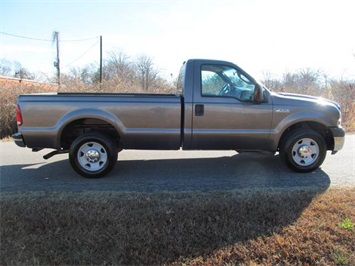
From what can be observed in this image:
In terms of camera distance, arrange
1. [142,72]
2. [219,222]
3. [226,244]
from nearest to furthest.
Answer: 1. [226,244]
2. [219,222]
3. [142,72]

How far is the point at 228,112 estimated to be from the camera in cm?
505

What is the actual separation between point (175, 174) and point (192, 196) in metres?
1.21

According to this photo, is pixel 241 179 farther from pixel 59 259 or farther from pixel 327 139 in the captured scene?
pixel 59 259

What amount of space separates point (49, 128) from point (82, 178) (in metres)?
1.02

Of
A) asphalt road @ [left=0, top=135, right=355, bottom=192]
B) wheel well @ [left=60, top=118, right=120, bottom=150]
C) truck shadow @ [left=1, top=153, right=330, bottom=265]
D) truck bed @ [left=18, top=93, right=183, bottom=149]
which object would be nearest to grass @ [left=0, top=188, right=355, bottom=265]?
truck shadow @ [left=1, top=153, right=330, bottom=265]

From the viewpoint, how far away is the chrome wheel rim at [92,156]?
16.5 ft

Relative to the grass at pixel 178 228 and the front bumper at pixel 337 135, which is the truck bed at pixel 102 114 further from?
the front bumper at pixel 337 135

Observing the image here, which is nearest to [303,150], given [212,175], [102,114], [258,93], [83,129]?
[258,93]

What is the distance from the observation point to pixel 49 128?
4.96 meters

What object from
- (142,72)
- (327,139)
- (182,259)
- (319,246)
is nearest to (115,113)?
(182,259)

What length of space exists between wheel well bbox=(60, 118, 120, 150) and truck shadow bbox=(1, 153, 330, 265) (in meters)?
0.62

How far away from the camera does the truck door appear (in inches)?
198

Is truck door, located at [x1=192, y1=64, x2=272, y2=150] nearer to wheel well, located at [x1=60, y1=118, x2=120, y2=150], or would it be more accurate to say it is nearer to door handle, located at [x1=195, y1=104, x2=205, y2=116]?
door handle, located at [x1=195, y1=104, x2=205, y2=116]

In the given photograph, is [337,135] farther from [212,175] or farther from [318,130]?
[212,175]
